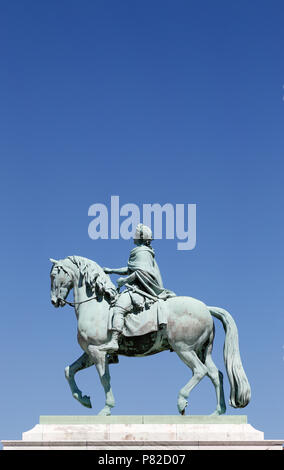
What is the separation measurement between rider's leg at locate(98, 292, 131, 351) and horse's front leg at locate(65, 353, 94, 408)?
2.52ft

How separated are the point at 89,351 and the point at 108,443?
7.87 ft

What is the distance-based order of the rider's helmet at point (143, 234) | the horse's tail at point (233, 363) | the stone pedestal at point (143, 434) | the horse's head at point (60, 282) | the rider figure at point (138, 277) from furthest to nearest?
the rider's helmet at point (143, 234), the horse's head at point (60, 282), the rider figure at point (138, 277), the horse's tail at point (233, 363), the stone pedestal at point (143, 434)

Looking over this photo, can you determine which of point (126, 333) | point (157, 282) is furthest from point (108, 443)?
point (157, 282)

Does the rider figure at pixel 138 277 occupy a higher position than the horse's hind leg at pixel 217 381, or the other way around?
the rider figure at pixel 138 277

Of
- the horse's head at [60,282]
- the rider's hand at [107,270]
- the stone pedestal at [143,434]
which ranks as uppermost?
the rider's hand at [107,270]

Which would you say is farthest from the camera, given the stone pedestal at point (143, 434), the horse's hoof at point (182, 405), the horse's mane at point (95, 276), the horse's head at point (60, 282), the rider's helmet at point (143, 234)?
the rider's helmet at point (143, 234)

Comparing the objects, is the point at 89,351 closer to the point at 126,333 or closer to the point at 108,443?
the point at 126,333

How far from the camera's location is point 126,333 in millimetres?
22391

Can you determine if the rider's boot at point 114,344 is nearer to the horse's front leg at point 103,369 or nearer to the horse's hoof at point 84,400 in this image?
the horse's front leg at point 103,369

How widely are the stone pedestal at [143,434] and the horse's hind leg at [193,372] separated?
1.41 ft

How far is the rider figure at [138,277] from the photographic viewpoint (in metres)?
22.3

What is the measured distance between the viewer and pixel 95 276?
75.4 ft

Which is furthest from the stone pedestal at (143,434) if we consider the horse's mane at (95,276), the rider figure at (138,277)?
the horse's mane at (95,276)

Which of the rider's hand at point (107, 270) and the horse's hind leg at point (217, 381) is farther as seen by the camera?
the rider's hand at point (107, 270)
